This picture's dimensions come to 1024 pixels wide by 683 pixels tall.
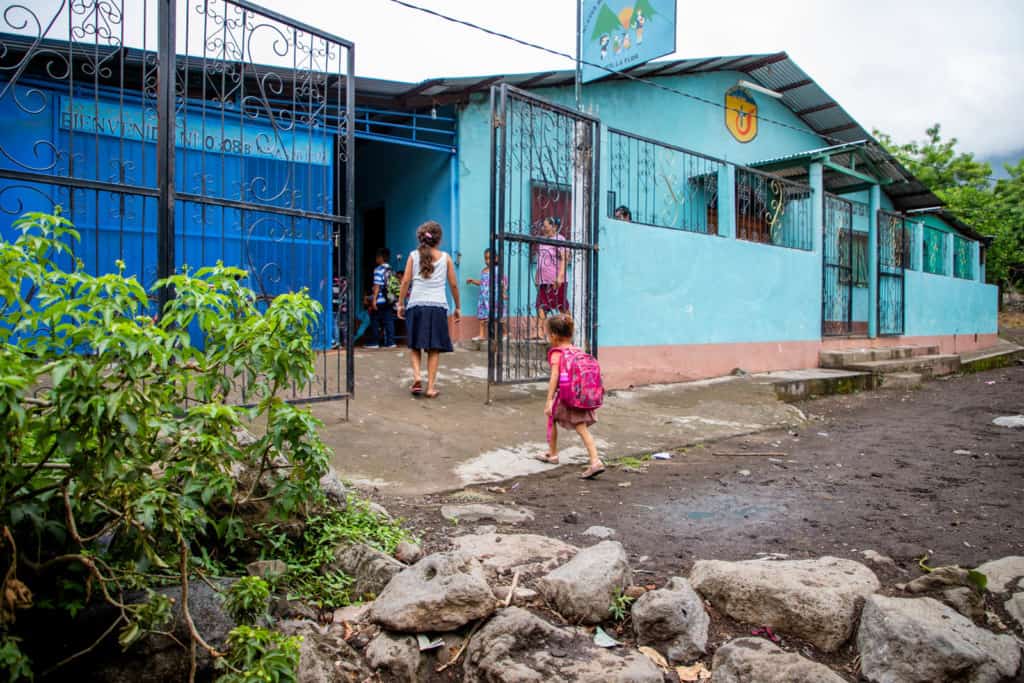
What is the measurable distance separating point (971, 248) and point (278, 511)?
65.1ft

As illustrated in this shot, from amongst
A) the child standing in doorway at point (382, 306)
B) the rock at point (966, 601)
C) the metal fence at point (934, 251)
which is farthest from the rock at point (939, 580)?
the metal fence at point (934, 251)

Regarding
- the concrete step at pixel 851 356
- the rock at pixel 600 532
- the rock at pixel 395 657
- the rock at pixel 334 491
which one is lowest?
the rock at pixel 395 657

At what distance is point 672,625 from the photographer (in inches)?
103

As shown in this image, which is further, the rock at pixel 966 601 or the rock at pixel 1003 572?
the rock at pixel 1003 572

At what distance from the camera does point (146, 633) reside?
2240 mm

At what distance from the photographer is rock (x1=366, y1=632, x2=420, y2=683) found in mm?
2461

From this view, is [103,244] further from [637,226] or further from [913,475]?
[913,475]

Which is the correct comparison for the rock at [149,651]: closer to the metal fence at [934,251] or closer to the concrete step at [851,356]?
the concrete step at [851,356]

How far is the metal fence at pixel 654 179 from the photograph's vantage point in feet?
26.7

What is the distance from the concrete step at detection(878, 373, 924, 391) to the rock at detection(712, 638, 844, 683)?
9.27 meters

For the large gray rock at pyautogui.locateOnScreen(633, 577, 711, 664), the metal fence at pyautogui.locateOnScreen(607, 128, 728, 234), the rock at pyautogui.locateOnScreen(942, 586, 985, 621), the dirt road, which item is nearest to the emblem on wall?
the metal fence at pyautogui.locateOnScreen(607, 128, 728, 234)

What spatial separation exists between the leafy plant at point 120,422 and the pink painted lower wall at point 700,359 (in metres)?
5.74

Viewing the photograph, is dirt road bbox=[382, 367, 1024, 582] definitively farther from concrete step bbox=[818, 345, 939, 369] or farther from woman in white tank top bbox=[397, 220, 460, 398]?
concrete step bbox=[818, 345, 939, 369]

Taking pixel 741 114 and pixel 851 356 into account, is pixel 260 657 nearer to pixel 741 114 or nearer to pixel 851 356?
pixel 851 356
